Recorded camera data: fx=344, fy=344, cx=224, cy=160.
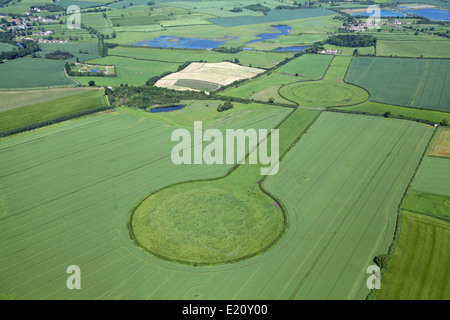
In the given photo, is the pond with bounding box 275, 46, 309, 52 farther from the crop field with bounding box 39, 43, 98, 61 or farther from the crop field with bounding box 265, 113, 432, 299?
the crop field with bounding box 39, 43, 98, 61

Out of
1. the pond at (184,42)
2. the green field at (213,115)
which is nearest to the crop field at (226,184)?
the green field at (213,115)

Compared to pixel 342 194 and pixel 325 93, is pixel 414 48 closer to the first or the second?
pixel 325 93

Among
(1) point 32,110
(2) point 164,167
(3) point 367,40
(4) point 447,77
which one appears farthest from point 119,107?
(3) point 367,40

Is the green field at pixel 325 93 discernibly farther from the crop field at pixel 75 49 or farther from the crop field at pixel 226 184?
the crop field at pixel 75 49

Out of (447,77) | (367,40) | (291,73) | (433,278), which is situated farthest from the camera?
(367,40)
